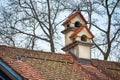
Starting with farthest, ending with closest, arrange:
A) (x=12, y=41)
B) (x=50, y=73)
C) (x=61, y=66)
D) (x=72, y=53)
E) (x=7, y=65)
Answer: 1. (x=12, y=41)
2. (x=72, y=53)
3. (x=61, y=66)
4. (x=50, y=73)
5. (x=7, y=65)

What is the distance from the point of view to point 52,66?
15875 mm

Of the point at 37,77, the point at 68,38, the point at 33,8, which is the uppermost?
the point at 33,8

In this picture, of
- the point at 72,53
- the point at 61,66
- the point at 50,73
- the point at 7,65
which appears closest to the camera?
the point at 7,65

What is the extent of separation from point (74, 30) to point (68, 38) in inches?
19.0

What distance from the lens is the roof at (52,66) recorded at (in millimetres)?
14352

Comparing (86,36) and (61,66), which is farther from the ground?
(86,36)

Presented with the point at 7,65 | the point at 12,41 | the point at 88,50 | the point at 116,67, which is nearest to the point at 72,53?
the point at 88,50

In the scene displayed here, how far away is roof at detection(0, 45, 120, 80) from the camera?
14352mm

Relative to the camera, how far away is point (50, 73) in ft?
49.4

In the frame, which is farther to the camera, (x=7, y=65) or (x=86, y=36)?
(x=86, y=36)

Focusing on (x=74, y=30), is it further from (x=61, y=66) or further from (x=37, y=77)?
(x=37, y=77)

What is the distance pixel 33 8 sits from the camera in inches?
1109

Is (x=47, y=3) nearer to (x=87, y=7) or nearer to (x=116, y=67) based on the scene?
(x=87, y=7)

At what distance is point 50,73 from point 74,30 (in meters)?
4.79
